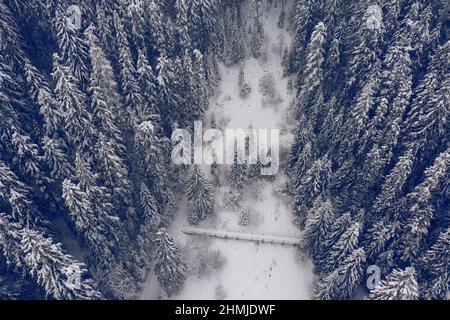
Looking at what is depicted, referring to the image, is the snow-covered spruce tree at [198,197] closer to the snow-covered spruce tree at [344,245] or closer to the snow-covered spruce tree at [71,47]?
the snow-covered spruce tree at [344,245]

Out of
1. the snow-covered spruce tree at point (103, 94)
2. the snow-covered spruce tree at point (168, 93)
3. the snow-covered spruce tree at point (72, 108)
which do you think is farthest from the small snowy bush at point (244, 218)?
the snow-covered spruce tree at point (72, 108)

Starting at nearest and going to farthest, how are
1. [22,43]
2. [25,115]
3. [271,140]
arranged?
[25,115] < [22,43] < [271,140]

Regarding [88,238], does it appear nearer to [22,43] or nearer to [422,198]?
[22,43]

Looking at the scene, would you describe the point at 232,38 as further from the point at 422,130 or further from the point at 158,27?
the point at 422,130

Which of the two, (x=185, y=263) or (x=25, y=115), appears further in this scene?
(x=185, y=263)

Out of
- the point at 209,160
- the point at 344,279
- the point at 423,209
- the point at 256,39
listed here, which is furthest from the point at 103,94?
the point at 423,209

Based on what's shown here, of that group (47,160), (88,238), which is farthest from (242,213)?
(47,160)

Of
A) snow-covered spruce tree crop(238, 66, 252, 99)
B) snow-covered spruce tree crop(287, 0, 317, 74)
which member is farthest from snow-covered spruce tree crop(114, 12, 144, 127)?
Result: snow-covered spruce tree crop(287, 0, 317, 74)

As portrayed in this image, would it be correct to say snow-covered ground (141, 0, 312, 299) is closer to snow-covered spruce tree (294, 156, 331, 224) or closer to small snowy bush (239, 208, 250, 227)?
small snowy bush (239, 208, 250, 227)
